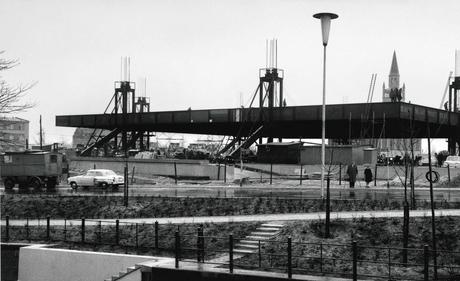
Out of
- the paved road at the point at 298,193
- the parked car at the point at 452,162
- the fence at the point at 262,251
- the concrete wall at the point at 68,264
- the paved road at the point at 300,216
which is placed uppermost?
the parked car at the point at 452,162

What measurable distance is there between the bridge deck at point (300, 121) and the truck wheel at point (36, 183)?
76.3 feet

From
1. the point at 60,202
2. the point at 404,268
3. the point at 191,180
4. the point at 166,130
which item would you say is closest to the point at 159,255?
the point at 404,268

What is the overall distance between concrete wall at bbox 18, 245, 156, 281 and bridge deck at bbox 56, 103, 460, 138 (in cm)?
3058

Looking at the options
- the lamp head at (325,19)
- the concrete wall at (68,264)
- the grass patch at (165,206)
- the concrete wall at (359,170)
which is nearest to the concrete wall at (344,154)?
the concrete wall at (359,170)

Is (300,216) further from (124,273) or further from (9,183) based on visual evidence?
(9,183)

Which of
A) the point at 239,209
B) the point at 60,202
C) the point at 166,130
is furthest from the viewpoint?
the point at 166,130

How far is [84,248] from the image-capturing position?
23.3 m

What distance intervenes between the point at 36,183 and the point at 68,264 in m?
21.3

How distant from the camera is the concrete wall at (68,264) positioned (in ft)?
67.6

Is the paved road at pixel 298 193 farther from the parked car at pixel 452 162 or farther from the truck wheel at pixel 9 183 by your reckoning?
the parked car at pixel 452 162

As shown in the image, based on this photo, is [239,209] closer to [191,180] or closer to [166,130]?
[191,180]

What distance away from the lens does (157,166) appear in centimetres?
5300

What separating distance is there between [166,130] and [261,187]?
35773 mm

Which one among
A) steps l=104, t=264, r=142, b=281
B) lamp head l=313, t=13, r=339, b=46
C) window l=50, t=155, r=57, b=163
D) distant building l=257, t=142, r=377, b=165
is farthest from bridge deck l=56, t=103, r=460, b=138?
steps l=104, t=264, r=142, b=281
